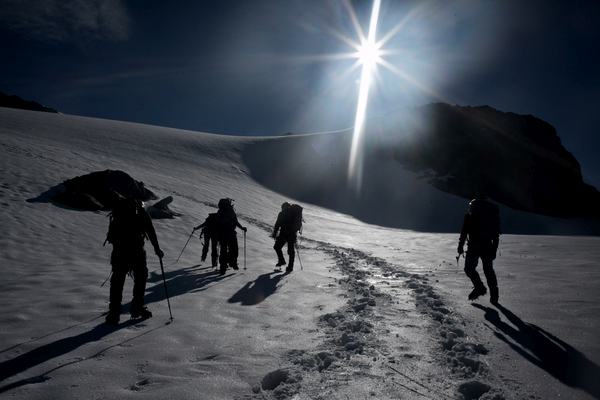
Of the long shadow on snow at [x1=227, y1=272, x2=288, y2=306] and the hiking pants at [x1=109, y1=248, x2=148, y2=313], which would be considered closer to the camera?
the hiking pants at [x1=109, y1=248, x2=148, y2=313]

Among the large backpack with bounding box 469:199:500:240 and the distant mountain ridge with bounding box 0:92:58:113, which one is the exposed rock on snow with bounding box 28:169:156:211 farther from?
the distant mountain ridge with bounding box 0:92:58:113

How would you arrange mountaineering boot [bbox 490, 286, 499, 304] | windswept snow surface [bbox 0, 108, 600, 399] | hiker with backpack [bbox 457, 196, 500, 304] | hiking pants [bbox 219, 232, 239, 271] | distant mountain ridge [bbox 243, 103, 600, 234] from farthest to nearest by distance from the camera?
distant mountain ridge [bbox 243, 103, 600, 234] → hiking pants [bbox 219, 232, 239, 271] → hiker with backpack [bbox 457, 196, 500, 304] → mountaineering boot [bbox 490, 286, 499, 304] → windswept snow surface [bbox 0, 108, 600, 399]

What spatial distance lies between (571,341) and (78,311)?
718 centimetres

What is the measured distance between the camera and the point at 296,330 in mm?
4812

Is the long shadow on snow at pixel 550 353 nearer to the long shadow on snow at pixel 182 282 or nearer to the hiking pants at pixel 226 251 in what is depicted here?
the long shadow on snow at pixel 182 282

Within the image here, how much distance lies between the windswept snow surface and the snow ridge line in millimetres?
19

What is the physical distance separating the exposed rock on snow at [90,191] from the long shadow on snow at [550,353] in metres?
14.9

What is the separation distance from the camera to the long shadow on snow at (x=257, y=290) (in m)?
6.57

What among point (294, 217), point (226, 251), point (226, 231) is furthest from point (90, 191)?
point (294, 217)

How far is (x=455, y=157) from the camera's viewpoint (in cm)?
6184

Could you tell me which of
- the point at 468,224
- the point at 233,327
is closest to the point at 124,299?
the point at 233,327

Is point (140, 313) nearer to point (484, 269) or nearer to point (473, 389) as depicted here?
A: point (473, 389)

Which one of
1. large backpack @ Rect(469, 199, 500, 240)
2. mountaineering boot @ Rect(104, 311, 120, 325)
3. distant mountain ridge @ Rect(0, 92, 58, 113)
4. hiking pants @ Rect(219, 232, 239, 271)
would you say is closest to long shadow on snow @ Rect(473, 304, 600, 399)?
large backpack @ Rect(469, 199, 500, 240)

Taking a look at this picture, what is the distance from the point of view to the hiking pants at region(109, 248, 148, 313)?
5016 mm
